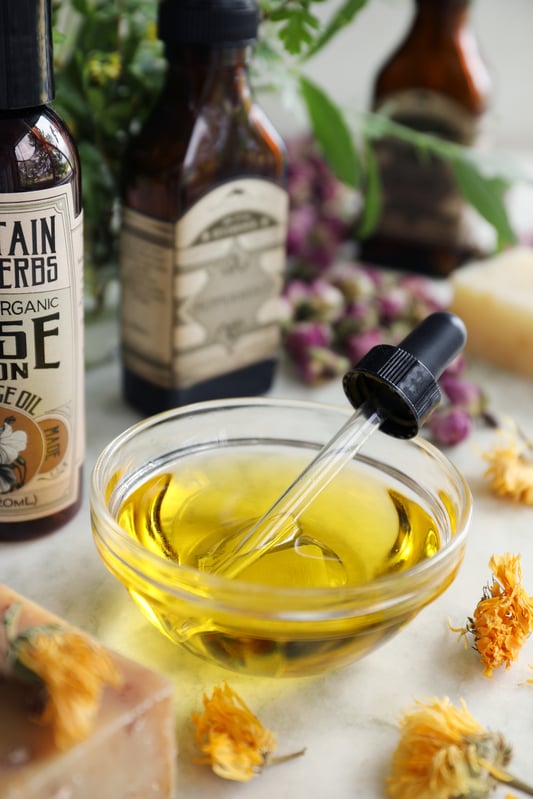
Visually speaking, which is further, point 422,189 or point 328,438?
point 422,189

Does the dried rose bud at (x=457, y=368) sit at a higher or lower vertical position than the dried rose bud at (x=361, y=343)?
higher

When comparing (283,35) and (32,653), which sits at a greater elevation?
(283,35)

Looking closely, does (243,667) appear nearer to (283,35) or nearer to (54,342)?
(54,342)

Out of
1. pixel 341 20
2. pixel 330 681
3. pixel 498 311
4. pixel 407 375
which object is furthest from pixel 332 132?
pixel 330 681

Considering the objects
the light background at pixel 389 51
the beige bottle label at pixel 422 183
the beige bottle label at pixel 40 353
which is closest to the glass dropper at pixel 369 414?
the beige bottle label at pixel 40 353

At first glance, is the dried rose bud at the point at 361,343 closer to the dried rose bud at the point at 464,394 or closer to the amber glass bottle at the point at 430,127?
the dried rose bud at the point at 464,394

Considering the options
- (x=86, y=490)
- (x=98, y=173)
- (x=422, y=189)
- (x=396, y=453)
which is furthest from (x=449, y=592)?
(x=422, y=189)
